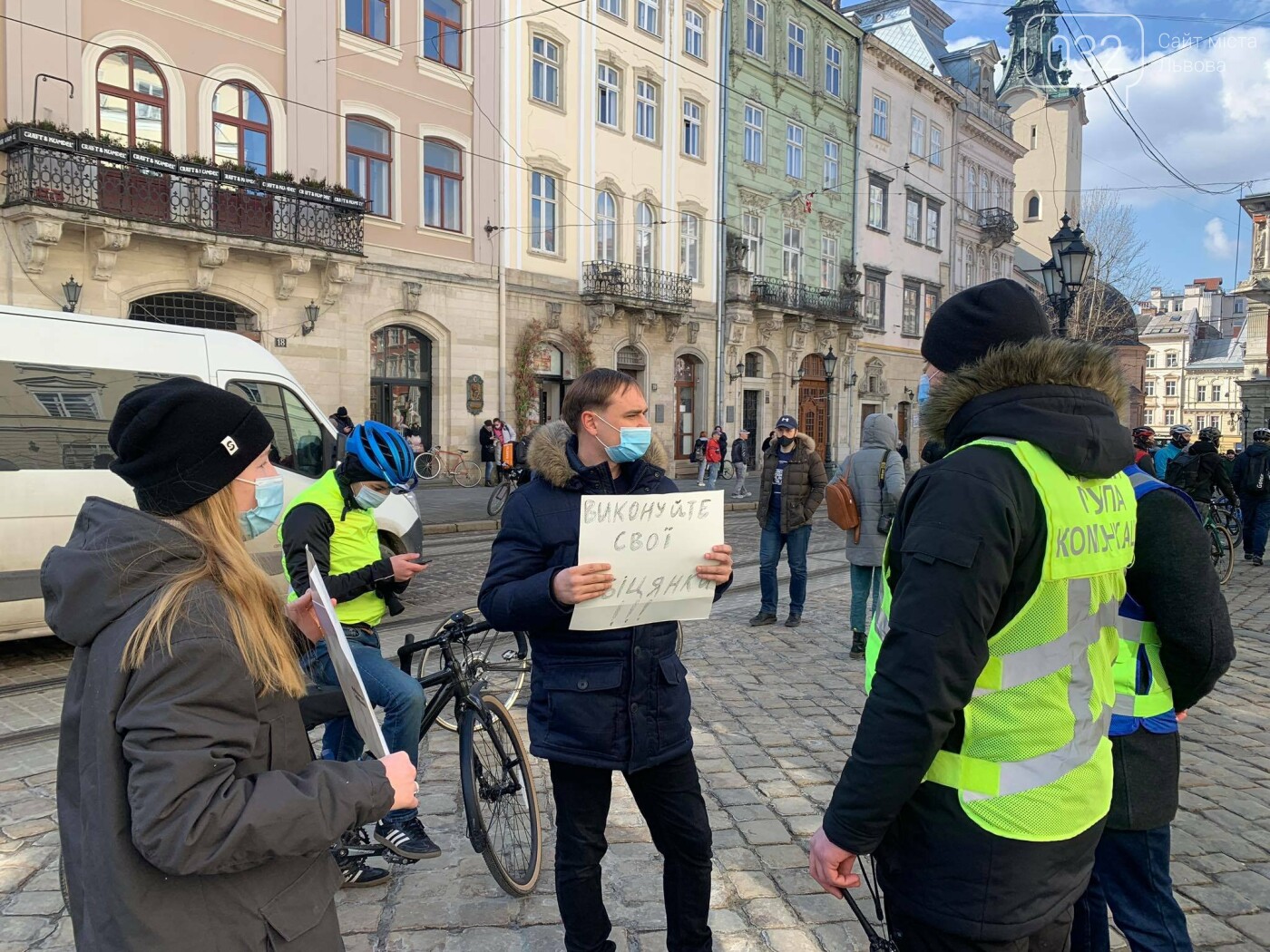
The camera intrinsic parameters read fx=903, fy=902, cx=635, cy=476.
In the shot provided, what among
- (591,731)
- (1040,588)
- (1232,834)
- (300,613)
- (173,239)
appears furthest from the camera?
(173,239)

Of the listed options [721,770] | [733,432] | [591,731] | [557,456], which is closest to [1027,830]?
[591,731]

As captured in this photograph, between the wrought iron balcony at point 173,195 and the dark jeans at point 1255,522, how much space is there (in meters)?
16.7

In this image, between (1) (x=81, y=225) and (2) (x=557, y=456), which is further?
(1) (x=81, y=225)

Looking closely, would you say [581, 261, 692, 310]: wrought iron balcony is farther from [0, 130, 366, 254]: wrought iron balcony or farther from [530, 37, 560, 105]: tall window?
[0, 130, 366, 254]: wrought iron balcony

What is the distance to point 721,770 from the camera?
489 cm

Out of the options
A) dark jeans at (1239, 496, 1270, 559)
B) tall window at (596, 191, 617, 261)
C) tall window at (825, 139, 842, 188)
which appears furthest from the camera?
tall window at (825, 139, 842, 188)

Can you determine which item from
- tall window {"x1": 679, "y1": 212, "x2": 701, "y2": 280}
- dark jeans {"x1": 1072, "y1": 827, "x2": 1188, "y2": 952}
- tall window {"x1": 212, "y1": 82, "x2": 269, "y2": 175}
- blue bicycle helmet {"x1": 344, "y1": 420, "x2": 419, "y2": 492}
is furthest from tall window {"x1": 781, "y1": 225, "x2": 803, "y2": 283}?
dark jeans {"x1": 1072, "y1": 827, "x2": 1188, "y2": 952}

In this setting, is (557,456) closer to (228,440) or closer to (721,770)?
(228,440)

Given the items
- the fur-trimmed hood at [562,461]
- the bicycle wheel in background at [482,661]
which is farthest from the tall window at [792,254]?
the fur-trimmed hood at [562,461]

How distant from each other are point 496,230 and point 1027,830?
22.4 meters

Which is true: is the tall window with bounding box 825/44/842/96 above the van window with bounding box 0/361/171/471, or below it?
above

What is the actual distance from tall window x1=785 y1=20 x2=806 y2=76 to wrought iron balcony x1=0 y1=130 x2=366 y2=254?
64.5 feet

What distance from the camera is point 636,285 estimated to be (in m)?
26.0

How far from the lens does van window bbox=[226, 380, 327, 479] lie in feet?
26.9
